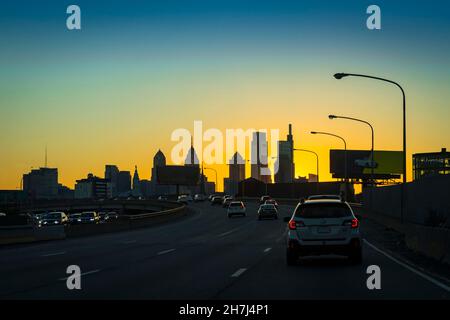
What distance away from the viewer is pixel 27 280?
1658cm

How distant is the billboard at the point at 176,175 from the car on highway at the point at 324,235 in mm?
152024

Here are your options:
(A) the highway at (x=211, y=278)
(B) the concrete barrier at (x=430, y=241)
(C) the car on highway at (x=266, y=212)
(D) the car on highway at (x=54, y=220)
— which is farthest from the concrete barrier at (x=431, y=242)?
(C) the car on highway at (x=266, y=212)

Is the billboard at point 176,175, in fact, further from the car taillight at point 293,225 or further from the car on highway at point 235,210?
the car taillight at point 293,225

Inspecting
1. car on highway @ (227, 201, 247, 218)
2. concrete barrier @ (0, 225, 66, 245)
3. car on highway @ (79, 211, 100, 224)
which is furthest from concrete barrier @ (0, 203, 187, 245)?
car on highway @ (227, 201, 247, 218)

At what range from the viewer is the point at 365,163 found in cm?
13050

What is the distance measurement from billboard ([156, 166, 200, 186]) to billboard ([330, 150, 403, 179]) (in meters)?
44.2

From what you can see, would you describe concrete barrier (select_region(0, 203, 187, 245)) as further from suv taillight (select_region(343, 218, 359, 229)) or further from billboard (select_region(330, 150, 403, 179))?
billboard (select_region(330, 150, 403, 179))

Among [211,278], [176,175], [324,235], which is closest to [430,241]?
[324,235]

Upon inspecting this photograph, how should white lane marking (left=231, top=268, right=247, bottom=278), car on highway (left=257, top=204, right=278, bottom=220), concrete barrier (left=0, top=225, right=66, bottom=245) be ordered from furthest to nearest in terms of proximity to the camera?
car on highway (left=257, top=204, right=278, bottom=220), concrete barrier (left=0, top=225, right=66, bottom=245), white lane marking (left=231, top=268, right=247, bottom=278)

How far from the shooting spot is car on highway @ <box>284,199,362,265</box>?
1922 cm

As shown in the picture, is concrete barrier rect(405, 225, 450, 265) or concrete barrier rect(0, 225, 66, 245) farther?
concrete barrier rect(0, 225, 66, 245)

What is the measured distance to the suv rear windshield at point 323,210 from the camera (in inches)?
771

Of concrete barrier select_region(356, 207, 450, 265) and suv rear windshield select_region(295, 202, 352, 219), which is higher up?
suv rear windshield select_region(295, 202, 352, 219)

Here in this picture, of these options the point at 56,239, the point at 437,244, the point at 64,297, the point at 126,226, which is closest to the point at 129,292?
the point at 64,297
